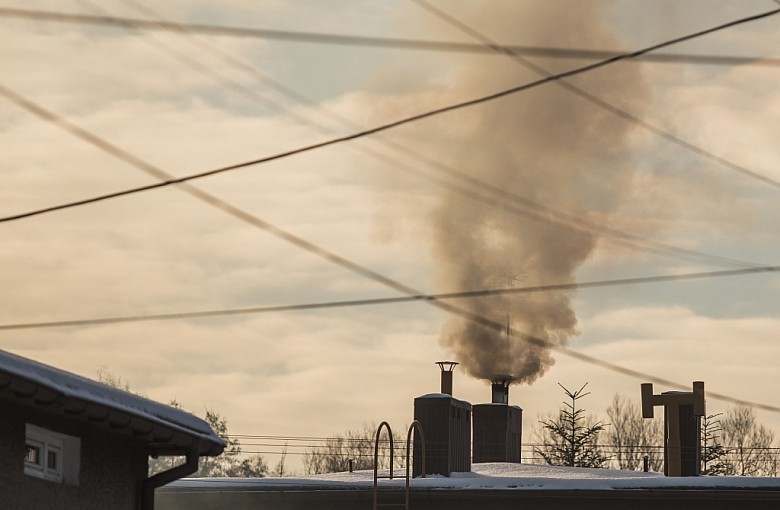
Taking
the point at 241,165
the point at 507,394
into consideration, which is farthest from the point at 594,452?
the point at 241,165

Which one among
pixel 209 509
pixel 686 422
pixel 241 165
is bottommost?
pixel 209 509

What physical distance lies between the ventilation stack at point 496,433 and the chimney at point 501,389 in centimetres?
531

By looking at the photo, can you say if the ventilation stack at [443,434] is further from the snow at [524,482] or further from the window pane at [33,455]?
the window pane at [33,455]

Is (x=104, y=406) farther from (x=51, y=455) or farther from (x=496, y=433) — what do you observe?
(x=496, y=433)

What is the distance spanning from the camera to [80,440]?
14.0m

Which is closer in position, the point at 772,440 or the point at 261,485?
the point at 261,485

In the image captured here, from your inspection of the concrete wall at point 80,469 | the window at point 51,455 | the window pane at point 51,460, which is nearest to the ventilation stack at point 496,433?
the concrete wall at point 80,469

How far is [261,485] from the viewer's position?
28703mm

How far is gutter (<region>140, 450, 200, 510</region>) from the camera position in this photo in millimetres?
15203

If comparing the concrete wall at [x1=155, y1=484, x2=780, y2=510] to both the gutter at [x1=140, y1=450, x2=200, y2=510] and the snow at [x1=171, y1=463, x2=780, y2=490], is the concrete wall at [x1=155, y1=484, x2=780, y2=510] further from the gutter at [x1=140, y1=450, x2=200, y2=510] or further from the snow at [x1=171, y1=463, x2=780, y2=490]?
the gutter at [x1=140, y1=450, x2=200, y2=510]

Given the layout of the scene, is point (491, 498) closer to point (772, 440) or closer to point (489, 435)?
point (489, 435)

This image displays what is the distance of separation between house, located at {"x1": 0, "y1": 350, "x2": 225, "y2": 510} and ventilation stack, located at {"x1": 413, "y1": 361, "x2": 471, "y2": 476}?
15.0 m

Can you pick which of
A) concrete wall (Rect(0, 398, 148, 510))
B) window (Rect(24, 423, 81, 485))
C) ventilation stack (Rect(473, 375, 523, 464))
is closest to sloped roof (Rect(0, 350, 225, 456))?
concrete wall (Rect(0, 398, 148, 510))

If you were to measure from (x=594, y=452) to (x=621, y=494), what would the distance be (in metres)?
29.4
